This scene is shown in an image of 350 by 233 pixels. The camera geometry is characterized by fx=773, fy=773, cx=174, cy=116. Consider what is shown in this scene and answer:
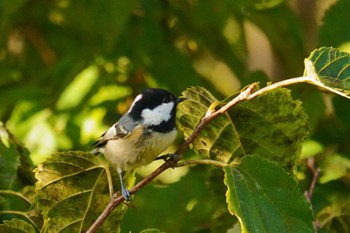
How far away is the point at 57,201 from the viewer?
6.25ft

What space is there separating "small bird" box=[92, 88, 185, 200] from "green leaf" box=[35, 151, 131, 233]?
0.47 feet

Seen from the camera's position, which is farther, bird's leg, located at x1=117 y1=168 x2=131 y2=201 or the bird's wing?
the bird's wing

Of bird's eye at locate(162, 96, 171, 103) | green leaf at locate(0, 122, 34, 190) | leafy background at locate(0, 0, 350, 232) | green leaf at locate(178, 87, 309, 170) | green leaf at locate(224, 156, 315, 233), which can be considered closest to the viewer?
green leaf at locate(224, 156, 315, 233)

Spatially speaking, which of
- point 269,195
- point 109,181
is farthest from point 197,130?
point 109,181

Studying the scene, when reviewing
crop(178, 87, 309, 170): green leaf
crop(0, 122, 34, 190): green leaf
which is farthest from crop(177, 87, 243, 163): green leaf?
crop(0, 122, 34, 190): green leaf

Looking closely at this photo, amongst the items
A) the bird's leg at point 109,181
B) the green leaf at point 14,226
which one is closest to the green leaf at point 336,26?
the bird's leg at point 109,181

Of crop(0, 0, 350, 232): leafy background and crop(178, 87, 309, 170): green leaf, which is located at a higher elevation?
crop(178, 87, 309, 170): green leaf

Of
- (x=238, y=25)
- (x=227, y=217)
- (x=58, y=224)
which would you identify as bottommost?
(x=227, y=217)

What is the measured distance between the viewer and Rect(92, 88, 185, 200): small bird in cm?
217

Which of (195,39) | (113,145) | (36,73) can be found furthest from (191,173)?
(36,73)

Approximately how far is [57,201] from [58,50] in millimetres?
1967

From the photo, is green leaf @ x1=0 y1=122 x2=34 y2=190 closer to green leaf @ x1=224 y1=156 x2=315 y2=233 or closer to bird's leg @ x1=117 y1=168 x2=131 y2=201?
bird's leg @ x1=117 y1=168 x2=131 y2=201

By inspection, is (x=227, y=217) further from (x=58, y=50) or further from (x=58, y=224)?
(x=58, y=50)

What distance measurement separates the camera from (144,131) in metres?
2.23
